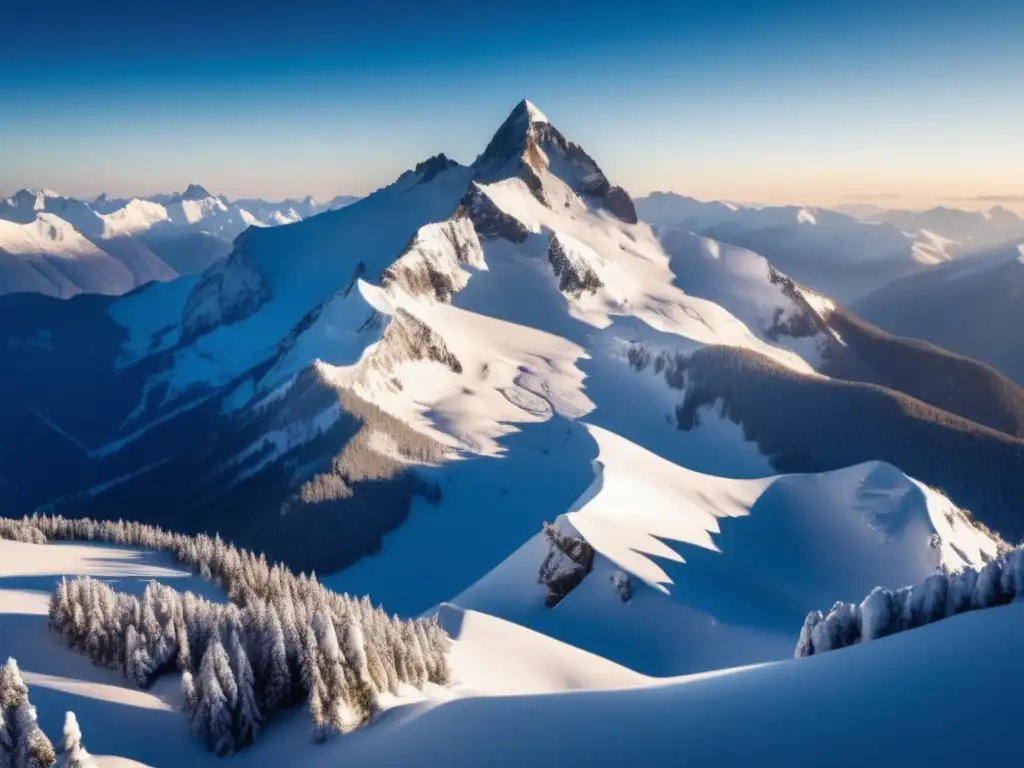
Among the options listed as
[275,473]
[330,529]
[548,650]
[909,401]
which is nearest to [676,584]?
[548,650]

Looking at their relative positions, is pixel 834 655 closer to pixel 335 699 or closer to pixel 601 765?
pixel 601 765

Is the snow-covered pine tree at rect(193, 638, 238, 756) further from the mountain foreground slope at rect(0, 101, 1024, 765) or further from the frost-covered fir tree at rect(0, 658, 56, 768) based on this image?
the frost-covered fir tree at rect(0, 658, 56, 768)

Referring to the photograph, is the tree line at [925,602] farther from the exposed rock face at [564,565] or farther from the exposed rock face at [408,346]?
the exposed rock face at [408,346]

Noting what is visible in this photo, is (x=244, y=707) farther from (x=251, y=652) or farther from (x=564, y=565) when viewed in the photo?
(x=564, y=565)

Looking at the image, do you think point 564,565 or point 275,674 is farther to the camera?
point 564,565

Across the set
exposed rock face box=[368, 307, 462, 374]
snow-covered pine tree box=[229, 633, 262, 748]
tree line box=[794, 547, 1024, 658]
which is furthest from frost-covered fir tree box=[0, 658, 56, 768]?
exposed rock face box=[368, 307, 462, 374]

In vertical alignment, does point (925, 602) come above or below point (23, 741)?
above

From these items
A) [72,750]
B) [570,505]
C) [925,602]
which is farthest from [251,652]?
[570,505]

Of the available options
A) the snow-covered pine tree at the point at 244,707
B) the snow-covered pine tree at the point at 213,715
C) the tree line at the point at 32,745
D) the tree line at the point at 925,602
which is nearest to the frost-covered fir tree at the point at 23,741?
the tree line at the point at 32,745
